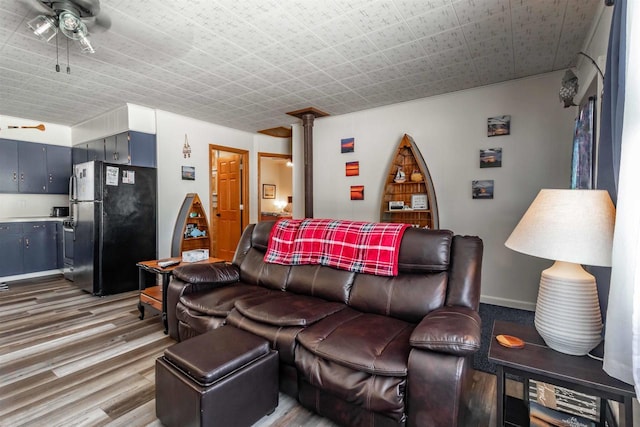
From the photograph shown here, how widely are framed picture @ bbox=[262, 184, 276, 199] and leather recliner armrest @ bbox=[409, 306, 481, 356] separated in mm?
7178

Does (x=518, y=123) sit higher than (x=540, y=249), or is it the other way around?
(x=518, y=123)

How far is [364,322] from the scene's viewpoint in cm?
182

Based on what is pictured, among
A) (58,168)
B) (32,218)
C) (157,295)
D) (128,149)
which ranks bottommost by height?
(157,295)

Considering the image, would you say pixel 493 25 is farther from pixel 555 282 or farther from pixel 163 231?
pixel 163 231

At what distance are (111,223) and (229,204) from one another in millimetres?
2370

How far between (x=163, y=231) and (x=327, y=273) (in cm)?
333

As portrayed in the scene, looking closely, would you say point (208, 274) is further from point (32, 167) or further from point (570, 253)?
point (32, 167)

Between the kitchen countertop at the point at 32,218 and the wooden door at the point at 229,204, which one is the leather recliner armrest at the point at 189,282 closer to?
the wooden door at the point at 229,204

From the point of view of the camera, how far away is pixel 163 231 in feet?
15.1

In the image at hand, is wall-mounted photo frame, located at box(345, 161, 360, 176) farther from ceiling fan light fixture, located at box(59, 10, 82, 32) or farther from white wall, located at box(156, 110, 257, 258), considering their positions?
ceiling fan light fixture, located at box(59, 10, 82, 32)

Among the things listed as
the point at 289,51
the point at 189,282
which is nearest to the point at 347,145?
the point at 289,51

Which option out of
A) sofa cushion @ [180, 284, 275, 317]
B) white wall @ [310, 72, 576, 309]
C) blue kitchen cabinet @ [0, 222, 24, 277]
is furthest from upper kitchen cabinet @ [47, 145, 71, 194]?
white wall @ [310, 72, 576, 309]

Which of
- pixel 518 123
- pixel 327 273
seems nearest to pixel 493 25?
pixel 518 123

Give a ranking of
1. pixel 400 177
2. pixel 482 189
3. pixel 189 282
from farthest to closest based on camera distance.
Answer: pixel 400 177 < pixel 482 189 < pixel 189 282
